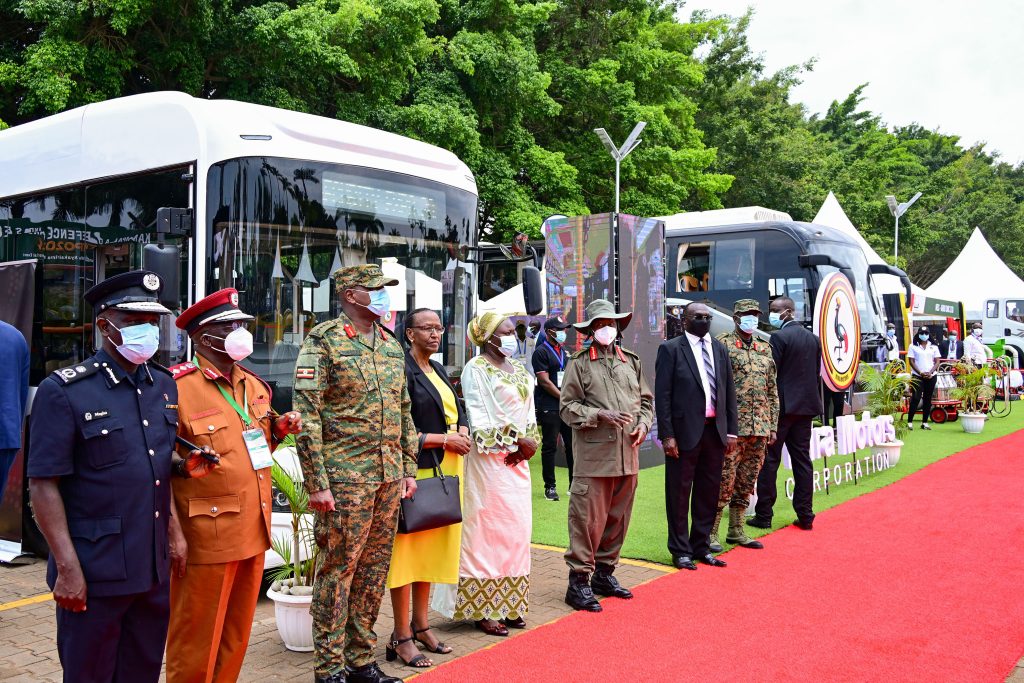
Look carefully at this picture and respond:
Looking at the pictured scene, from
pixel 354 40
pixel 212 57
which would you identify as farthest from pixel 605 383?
pixel 212 57

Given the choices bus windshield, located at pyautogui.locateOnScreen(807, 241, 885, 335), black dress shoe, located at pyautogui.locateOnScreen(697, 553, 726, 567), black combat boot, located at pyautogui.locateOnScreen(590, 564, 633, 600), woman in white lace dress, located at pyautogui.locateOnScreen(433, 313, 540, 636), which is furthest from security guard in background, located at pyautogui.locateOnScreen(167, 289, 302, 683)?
bus windshield, located at pyautogui.locateOnScreen(807, 241, 885, 335)

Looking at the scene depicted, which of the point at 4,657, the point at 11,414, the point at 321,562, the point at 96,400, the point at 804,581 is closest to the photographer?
the point at 96,400

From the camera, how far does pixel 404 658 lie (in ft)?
15.3

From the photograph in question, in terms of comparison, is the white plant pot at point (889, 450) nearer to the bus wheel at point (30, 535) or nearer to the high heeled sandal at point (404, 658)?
the high heeled sandal at point (404, 658)

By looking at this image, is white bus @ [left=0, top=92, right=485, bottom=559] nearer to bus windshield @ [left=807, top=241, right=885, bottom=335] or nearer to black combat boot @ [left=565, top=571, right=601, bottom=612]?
black combat boot @ [left=565, top=571, right=601, bottom=612]

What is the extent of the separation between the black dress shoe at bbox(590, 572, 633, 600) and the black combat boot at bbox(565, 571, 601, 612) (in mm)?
189

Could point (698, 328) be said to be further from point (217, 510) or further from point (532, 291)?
point (217, 510)

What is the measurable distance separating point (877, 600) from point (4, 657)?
5351 millimetres

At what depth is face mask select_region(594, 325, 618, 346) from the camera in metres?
5.94

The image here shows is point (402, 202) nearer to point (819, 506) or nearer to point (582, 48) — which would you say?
point (819, 506)

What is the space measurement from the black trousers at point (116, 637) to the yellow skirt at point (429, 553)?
160 cm

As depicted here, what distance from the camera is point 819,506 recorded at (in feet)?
30.1

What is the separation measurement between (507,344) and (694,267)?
1312cm

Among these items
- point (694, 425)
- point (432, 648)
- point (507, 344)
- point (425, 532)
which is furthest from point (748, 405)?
point (432, 648)
